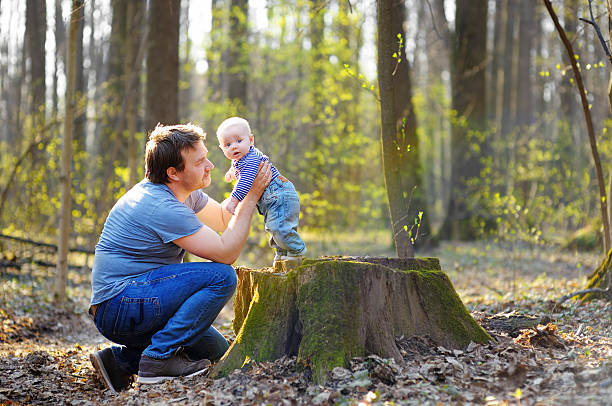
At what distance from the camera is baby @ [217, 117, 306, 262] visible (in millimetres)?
4145

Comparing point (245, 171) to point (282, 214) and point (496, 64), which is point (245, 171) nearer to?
point (282, 214)

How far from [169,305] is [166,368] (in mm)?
404

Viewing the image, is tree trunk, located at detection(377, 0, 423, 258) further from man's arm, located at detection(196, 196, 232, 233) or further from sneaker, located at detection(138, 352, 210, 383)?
sneaker, located at detection(138, 352, 210, 383)

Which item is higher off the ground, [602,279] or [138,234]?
[138,234]

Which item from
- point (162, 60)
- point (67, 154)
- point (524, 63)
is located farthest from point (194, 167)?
point (524, 63)

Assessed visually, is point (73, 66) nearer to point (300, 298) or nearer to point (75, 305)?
point (75, 305)

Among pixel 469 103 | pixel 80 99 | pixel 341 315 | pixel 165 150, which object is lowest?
pixel 341 315

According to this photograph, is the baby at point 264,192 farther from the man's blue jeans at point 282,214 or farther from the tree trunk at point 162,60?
→ the tree trunk at point 162,60

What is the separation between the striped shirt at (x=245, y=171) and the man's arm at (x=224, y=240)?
0.49ft

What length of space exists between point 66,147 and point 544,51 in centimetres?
2769

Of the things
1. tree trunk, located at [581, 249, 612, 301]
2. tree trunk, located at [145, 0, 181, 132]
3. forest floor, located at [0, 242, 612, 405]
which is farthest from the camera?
tree trunk, located at [145, 0, 181, 132]

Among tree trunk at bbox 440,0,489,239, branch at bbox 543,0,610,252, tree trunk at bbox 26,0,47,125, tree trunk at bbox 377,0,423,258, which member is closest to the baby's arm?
tree trunk at bbox 377,0,423,258

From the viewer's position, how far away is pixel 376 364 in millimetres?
3361

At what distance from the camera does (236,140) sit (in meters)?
4.20
